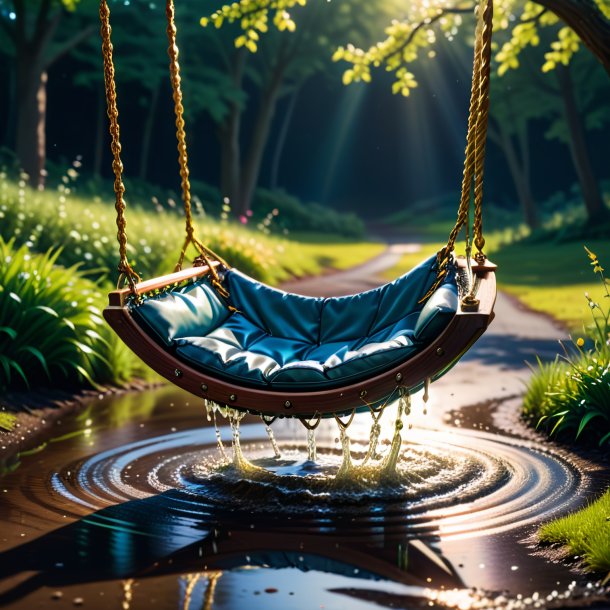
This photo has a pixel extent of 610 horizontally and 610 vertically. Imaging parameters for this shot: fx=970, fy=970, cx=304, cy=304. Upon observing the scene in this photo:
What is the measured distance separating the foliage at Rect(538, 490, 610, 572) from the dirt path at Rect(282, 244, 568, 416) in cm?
215

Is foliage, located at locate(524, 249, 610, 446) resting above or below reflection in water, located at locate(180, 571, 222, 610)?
above

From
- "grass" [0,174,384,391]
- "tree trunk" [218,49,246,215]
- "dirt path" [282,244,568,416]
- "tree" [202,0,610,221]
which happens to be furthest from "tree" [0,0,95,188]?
"tree" [202,0,610,221]

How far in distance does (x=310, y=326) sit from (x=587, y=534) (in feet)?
6.48

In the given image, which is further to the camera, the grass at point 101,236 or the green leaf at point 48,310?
the grass at point 101,236

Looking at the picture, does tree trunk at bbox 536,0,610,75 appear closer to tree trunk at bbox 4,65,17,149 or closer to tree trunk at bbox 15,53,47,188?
tree trunk at bbox 15,53,47,188

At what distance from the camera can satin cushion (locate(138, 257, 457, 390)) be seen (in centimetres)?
421

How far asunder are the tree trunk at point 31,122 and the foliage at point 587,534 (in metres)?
12.4

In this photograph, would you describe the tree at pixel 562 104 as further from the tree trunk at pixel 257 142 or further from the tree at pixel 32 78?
the tree at pixel 32 78

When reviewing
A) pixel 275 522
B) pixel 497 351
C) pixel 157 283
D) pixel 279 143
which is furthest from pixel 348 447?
pixel 279 143

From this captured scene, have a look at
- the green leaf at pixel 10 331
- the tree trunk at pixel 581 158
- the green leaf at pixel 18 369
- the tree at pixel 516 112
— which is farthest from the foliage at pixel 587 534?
the tree at pixel 516 112

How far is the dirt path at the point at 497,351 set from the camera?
6.89m

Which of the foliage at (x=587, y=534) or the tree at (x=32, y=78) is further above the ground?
the tree at (x=32, y=78)

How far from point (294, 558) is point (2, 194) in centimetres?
771

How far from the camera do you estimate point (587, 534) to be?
11.6 ft
